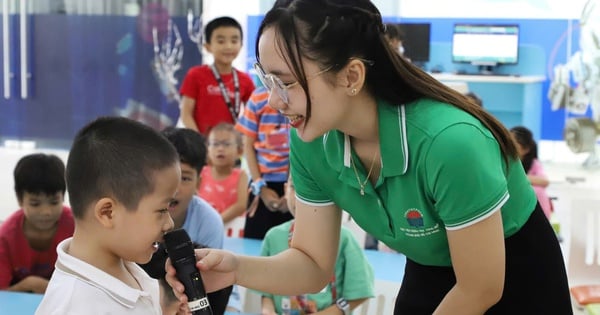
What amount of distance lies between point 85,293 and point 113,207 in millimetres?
158

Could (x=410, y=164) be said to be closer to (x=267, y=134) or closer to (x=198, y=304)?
(x=198, y=304)

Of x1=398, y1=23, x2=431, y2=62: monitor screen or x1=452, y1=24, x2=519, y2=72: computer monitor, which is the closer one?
x1=398, y1=23, x2=431, y2=62: monitor screen

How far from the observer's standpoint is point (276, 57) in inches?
57.2

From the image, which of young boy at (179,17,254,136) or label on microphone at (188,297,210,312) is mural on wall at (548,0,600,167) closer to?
young boy at (179,17,254,136)

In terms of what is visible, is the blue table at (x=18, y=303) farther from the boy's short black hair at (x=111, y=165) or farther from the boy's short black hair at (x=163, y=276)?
A: the boy's short black hair at (x=111, y=165)

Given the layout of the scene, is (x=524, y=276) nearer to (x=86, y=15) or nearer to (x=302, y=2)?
(x=302, y=2)

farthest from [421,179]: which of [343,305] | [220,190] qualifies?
[220,190]

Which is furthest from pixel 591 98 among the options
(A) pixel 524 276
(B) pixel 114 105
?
(A) pixel 524 276

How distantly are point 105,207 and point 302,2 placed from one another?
0.50m

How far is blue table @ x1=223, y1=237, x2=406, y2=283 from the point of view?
2.98m

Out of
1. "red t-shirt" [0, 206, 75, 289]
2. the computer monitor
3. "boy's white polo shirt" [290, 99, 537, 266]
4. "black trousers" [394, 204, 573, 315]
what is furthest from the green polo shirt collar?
the computer monitor

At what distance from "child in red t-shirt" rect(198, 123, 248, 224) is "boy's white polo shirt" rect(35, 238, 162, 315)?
2.60 m

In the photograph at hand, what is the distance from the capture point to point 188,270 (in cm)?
140

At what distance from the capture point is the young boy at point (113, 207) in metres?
1.43
